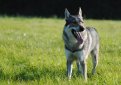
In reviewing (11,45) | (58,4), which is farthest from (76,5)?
(11,45)

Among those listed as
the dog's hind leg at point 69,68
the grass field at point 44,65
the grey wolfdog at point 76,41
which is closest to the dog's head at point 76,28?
the grey wolfdog at point 76,41

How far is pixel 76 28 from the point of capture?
7828 mm

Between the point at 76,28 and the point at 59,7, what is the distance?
26.5 meters

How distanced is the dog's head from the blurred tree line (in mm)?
24419

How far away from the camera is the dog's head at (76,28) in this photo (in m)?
7.82

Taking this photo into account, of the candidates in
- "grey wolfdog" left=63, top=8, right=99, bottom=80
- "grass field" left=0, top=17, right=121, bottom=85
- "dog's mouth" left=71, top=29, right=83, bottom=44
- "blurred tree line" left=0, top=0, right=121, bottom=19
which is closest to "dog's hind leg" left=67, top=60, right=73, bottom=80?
"grey wolfdog" left=63, top=8, right=99, bottom=80

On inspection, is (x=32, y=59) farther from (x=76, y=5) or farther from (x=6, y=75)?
(x=76, y=5)

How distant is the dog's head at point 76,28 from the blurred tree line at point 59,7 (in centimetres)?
2442

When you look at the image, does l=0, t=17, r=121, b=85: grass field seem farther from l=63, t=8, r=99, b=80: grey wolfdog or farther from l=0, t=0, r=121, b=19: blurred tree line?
l=0, t=0, r=121, b=19: blurred tree line

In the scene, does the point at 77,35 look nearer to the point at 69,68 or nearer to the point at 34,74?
the point at 69,68

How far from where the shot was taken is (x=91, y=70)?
29.7ft

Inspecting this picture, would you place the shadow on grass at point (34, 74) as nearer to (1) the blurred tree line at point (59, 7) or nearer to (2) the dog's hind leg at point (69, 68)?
(2) the dog's hind leg at point (69, 68)

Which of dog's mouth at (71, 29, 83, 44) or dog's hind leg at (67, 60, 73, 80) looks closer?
dog's mouth at (71, 29, 83, 44)

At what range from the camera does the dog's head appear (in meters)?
7.82
